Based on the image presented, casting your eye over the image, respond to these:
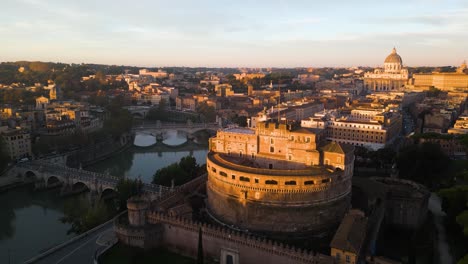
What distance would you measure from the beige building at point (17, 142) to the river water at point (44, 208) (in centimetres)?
451

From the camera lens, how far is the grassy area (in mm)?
16000

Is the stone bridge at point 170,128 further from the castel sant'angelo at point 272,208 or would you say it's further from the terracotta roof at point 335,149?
the terracotta roof at point 335,149

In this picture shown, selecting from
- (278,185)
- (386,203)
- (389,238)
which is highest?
(278,185)

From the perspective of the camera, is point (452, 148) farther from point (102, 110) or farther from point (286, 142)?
point (102, 110)

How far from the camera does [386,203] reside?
66.6ft

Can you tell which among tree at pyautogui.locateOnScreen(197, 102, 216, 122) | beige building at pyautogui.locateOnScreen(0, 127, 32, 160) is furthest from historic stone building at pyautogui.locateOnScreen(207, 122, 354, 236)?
tree at pyautogui.locateOnScreen(197, 102, 216, 122)

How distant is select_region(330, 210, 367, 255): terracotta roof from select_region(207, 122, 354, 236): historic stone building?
81.3 inches

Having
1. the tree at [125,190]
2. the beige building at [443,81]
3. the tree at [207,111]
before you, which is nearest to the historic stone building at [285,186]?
the tree at [125,190]

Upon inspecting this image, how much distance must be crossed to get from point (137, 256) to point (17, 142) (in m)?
19.8

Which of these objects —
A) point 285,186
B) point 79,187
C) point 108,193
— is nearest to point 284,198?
point 285,186

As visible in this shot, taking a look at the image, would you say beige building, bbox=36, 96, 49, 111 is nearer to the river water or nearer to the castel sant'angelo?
the river water

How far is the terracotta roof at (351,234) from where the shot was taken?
13414 mm

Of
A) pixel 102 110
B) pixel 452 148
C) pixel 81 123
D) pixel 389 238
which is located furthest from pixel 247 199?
pixel 102 110

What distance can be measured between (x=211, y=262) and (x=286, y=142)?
6862 millimetres
